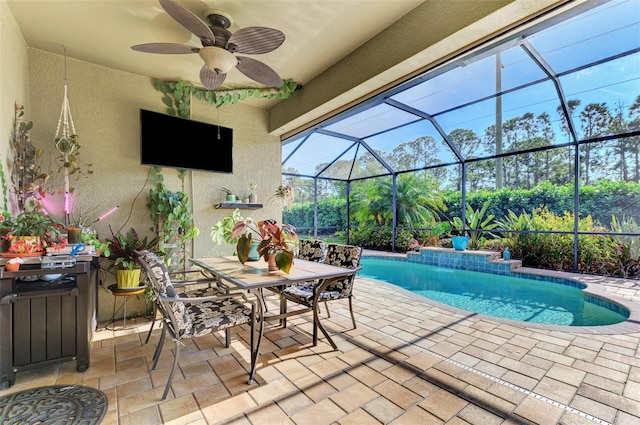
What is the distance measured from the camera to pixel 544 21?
2213mm

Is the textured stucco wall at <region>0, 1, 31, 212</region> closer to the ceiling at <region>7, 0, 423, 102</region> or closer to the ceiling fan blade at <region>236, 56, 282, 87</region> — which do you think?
the ceiling at <region>7, 0, 423, 102</region>

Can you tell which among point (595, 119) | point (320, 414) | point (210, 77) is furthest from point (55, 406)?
point (595, 119)

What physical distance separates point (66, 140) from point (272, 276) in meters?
2.81

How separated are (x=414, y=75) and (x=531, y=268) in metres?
6.22

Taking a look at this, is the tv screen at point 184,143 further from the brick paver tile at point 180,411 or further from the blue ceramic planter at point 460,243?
the blue ceramic planter at point 460,243

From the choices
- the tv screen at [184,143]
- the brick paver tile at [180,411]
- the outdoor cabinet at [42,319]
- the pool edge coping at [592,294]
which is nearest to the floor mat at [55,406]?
the outdoor cabinet at [42,319]

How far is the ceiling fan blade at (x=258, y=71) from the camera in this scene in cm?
252

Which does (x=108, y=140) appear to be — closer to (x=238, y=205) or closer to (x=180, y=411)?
(x=238, y=205)

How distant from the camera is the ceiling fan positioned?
6.70ft

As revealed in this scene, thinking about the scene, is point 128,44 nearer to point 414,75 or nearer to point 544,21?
point 414,75

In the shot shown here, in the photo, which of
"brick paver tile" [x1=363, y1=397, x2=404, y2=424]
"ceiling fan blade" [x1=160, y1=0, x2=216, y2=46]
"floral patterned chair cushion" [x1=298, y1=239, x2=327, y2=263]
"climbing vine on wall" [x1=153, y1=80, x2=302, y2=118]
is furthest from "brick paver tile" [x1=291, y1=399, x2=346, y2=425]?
"climbing vine on wall" [x1=153, y1=80, x2=302, y2=118]

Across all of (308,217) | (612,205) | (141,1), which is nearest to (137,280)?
(141,1)

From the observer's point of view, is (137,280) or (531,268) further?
(531,268)

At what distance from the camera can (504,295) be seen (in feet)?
17.3
